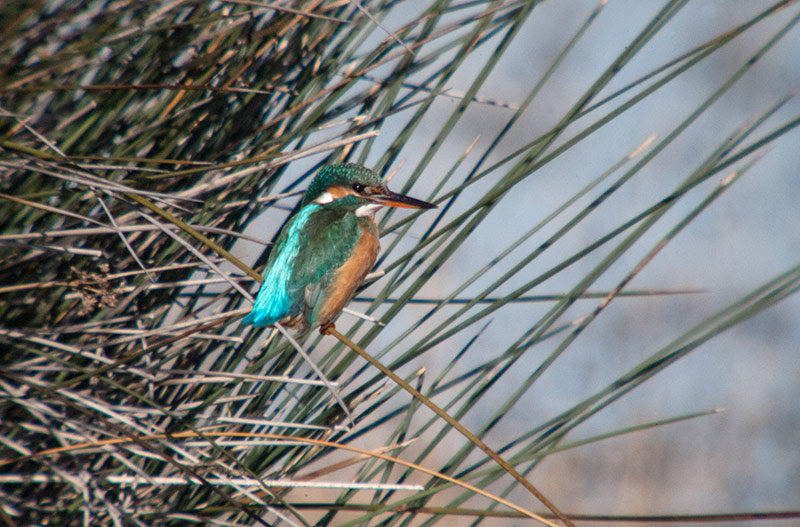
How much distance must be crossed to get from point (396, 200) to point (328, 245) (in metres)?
0.21

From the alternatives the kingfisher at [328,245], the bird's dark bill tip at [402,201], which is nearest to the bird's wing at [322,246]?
the kingfisher at [328,245]

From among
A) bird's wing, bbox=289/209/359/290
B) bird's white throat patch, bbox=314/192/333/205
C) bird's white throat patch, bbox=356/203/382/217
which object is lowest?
bird's wing, bbox=289/209/359/290

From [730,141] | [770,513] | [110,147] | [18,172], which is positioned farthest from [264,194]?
[770,513]

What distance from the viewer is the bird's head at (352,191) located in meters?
1.67

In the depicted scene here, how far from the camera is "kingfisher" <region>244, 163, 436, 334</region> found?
1.60 m

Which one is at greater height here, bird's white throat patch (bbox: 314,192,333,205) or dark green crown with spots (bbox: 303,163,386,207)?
dark green crown with spots (bbox: 303,163,386,207)

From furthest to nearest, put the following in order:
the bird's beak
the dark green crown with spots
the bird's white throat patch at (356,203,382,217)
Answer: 1. the bird's white throat patch at (356,203,382,217)
2. the dark green crown with spots
3. the bird's beak

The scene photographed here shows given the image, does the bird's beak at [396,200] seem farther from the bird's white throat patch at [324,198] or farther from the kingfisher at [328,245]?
the bird's white throat patch at [324,198]

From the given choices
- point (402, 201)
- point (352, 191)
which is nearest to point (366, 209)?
point (352, 191)

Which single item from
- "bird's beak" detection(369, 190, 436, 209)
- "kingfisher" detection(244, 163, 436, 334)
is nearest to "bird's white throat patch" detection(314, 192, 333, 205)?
"kingfisher" detection(244, 163, 436, 334)

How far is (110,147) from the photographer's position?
1.19m

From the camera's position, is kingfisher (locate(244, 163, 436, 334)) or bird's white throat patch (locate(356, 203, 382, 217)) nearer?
kingfisher (locate(244, 163, 436, 334))

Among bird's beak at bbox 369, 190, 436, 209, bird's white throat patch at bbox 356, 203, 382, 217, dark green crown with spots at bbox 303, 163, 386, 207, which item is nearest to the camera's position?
bird's beak at bbox 369, 190, 436, 209

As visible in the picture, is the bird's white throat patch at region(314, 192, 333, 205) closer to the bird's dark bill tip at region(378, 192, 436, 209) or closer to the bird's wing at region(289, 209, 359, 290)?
the bird's wing at region(289, 209, 359, 290)
